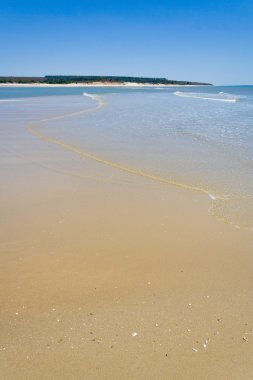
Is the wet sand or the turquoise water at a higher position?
the turquoise water

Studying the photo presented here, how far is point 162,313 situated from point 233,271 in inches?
50.5

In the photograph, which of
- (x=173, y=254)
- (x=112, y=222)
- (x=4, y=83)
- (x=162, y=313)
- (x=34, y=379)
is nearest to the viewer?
(x=34, y=379)

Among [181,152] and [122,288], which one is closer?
[122,288]

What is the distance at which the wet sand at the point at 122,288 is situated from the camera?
10.5 feet

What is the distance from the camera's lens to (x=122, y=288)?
4207mm

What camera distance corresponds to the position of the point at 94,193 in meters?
7.41

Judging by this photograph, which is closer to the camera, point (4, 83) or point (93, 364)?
point (93, 364)

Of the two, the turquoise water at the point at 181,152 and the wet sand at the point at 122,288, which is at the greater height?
the turquoise water at the point at 181,152

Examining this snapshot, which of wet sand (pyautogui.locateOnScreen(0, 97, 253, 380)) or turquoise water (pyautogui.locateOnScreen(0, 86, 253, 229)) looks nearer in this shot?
wet sand (pyautogui.locateOnScreen(0, 97, 253, 380))

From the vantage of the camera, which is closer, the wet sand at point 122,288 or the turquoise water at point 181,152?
the wet sand at point 122,288

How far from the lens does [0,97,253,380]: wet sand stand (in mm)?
3191

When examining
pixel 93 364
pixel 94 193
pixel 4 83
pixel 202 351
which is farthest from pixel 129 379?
pixel 4 83

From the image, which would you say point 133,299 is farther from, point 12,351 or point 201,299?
point 12,351

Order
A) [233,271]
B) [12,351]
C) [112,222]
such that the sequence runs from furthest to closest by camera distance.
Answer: [112,222], [233,271], [12,351]
